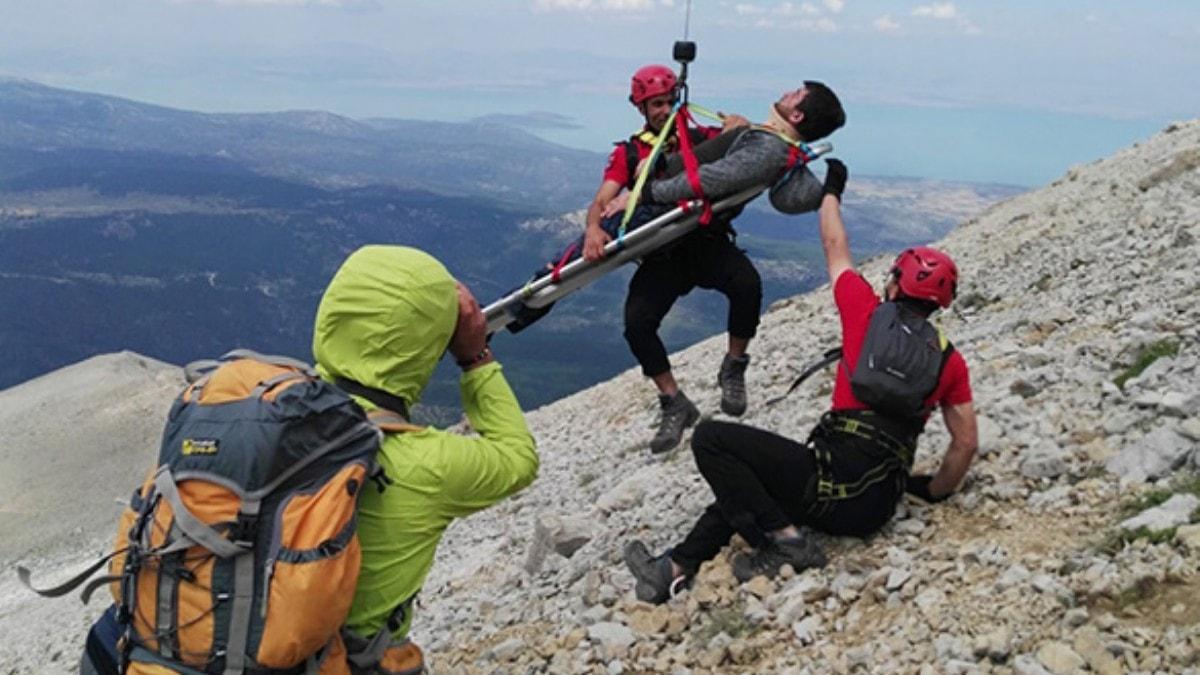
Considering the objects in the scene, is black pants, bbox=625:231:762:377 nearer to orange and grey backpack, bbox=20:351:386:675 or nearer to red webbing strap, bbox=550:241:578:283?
red webbing strap, bbox=550:241:578:283

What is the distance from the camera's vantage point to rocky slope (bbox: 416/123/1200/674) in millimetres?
5945

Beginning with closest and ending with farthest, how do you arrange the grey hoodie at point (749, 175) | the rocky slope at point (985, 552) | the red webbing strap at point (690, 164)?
1. the rocky slope at point (985, 552)
2. the grey hoodie at point (749, 175)
3. the red webbing strap at point (690, 164)

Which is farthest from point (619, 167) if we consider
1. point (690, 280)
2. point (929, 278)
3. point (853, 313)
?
point (929, 278)

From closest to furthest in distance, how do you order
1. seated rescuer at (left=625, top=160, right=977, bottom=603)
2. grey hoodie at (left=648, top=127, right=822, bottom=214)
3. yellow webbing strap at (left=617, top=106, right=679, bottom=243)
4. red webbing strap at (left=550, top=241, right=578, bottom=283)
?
seated rescuer at (left=625, top=160, right=977, bottom=603), grey hoodie at (left=648, top=127, right=822, bottom=214), yellow webbing strap at (left=617, top=106, right=679, bottom=243), red webbing strap at (left=550, top=241, right=578, bottom=283)

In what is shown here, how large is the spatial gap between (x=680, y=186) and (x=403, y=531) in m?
5.77

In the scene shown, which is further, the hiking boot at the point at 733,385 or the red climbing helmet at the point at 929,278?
the hiking boot at the point at 733,385

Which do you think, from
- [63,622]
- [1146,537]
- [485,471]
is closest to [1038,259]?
[1146,537]

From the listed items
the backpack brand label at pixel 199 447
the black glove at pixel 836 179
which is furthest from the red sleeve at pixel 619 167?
the backpack brand label at pixel 199 447

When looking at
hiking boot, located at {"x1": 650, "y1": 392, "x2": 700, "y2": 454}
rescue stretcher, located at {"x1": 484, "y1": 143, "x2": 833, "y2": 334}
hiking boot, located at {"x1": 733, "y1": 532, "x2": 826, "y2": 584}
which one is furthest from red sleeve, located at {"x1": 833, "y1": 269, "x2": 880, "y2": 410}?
hiking boot, located at {"x1": 650, "y1": 392, "x2": 700, "y2": 454}

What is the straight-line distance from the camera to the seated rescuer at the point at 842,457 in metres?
7.26

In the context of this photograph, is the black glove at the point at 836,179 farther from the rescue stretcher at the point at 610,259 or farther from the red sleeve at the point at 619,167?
the red sleeve at the point at 619,167

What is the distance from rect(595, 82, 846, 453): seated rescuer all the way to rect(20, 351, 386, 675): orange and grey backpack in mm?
5768

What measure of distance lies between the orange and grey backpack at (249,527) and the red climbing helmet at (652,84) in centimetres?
639

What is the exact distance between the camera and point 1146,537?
6.35 m
